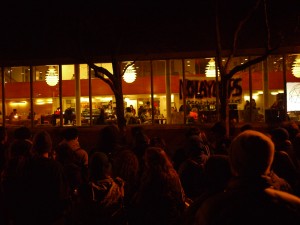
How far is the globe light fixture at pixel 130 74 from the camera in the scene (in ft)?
55.2

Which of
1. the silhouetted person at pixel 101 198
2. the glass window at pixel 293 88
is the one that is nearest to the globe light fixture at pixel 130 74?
the glass window at pixel 293 88

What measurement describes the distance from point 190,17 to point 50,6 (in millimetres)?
5607

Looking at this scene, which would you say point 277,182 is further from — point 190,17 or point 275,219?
point 190,17

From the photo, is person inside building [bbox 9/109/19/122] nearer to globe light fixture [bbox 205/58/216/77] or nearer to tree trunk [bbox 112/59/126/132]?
tree trunk [bbox 112/59/126/132]

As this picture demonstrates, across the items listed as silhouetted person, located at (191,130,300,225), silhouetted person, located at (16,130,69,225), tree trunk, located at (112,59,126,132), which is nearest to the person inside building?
tree trunk, located at (112,59,126,132)

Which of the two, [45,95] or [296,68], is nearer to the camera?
[296,68]

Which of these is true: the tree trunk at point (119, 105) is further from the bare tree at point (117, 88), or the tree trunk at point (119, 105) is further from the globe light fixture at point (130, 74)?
the globe light fixture at point (130, 74)

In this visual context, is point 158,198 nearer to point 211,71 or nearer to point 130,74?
point 211,71

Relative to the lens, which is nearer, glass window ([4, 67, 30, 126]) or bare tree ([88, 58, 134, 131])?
bare tree ([88, 58, 134, 131])

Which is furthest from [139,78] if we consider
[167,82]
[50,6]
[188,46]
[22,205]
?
[22,205]

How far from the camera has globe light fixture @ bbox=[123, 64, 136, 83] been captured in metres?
16.8

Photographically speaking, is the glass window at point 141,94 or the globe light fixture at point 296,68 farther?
the glass window at point 141,94

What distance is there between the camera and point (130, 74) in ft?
55.3

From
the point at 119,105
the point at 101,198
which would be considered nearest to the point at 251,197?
the point at 101,198
